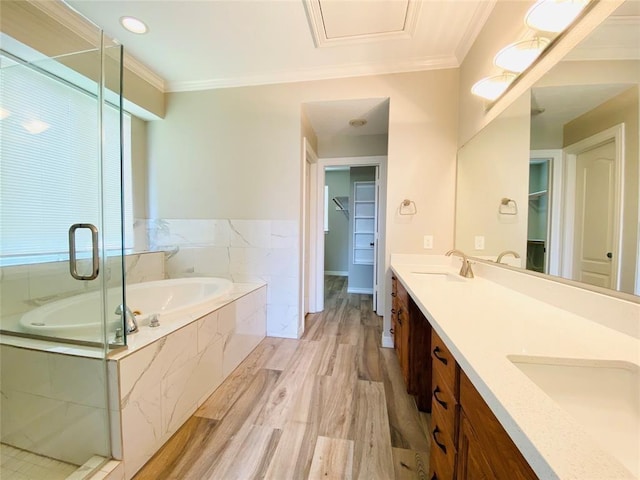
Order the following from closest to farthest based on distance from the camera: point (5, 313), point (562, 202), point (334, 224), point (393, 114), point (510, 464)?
point (510, 464)
point (562, 202)
point (5, 313)
point (393, 114)
point (334, 224)

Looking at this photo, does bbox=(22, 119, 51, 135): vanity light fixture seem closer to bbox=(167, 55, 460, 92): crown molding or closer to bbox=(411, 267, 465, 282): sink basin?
bbox=(167, 55, 460, 92): crown molding

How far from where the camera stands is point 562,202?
3.43ft

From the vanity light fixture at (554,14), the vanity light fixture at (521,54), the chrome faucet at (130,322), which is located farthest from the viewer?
the chrome faucet at (130,322)

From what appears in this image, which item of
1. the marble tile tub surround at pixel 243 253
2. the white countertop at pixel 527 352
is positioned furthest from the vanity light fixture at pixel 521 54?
the marble tile tub surround at pixel 243 253

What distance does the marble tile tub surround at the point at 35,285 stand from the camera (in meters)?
1.42

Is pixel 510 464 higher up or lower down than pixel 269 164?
lower down

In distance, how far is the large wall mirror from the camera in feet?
2.50

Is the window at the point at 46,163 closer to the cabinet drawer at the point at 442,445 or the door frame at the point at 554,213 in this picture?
the cabinet drawer at the point at 442,445

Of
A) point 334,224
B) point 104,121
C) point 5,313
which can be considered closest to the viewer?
point 5,313

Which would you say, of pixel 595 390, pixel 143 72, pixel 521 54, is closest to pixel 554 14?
pixel 521 54

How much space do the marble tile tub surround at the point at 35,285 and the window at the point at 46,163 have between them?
3.1 inches

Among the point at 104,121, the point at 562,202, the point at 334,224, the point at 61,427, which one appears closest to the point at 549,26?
the point at 562,202

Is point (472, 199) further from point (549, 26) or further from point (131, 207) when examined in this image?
point (131, 207)

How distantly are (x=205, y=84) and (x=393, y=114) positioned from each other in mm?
2012
